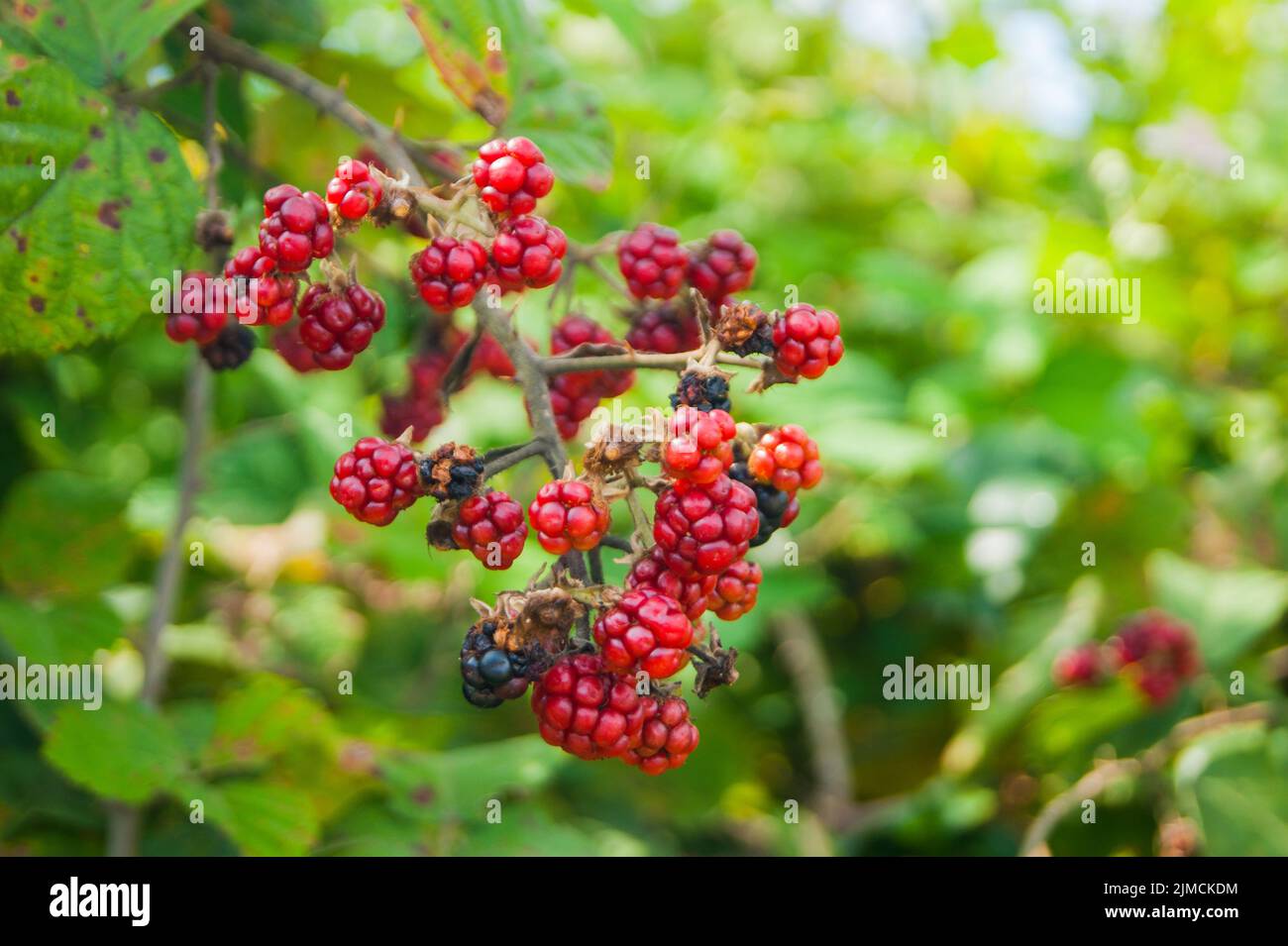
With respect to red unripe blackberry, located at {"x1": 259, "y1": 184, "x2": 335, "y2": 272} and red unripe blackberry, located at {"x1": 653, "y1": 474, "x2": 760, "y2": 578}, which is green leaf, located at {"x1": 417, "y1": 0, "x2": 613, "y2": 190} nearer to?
red unripe blackberry, located at {"x1": 259, "y1": 184, "x2": 335, "y2": 272}

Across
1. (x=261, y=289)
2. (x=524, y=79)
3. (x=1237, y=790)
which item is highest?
(x=524, y=79)

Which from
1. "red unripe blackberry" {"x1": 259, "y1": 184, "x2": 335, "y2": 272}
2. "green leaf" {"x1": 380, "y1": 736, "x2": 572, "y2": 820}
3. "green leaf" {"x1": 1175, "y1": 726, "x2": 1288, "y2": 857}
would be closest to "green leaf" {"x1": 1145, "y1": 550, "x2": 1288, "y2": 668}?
"green leaf" {"x1": 1175, "y1": 726, "x2": 1288, "y2": 857}

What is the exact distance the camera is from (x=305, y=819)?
1803mm

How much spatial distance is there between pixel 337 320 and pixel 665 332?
0.44 metres

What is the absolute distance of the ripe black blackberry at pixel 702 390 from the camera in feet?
3.56

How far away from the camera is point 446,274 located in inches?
43.3

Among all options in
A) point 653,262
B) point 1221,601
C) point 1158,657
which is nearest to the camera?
point 653,262

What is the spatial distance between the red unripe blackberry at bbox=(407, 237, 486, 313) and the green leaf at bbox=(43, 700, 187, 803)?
1.11m

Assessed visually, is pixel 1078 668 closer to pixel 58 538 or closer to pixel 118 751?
pixel 118 751

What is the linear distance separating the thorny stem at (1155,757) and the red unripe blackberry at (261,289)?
2.13m

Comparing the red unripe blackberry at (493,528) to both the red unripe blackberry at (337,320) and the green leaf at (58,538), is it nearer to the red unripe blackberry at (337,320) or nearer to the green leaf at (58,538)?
the red unripe blackberry at (337,320)

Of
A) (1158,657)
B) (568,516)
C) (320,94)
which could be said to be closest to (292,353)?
(320,94)

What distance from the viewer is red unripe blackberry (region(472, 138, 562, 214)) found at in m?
1.12

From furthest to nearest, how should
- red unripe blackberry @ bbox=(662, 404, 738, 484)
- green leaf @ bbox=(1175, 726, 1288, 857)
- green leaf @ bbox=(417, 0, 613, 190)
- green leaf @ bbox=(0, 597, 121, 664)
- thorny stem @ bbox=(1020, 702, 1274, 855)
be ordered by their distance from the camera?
thorny stem @ bbox=(1020, 702, 1274, 855), green leaf @ bbox=(1175, 726, 1288, 857), green leaf @ bbox=(0, 597, 121, 664), green leaf @ bbox=(417, 0, 613, 190), red unripe blackberry @ bbox=(662, 404, 738, 484)
